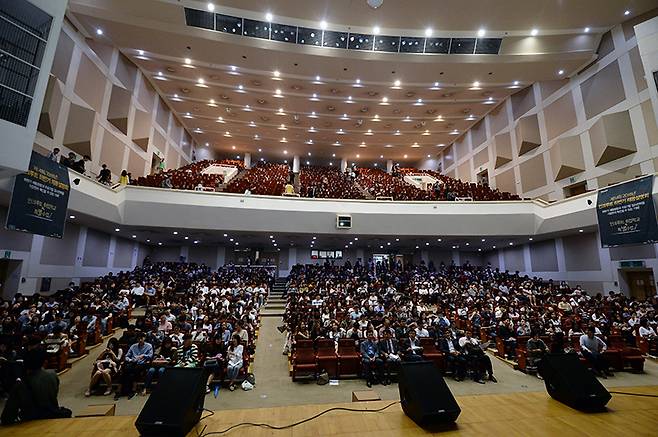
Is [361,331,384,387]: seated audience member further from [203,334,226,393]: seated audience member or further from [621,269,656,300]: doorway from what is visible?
[621,269,656,300]: doorway

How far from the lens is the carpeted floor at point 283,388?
17.3ft

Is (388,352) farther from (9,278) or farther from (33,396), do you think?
(9,278)

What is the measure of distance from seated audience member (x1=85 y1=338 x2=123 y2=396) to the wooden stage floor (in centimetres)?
335

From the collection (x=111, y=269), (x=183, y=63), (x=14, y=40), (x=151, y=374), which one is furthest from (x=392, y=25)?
(x=111, y=269)

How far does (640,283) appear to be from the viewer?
11.5 m

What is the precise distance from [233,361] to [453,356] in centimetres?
432

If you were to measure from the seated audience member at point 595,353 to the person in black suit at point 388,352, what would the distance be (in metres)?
3.85

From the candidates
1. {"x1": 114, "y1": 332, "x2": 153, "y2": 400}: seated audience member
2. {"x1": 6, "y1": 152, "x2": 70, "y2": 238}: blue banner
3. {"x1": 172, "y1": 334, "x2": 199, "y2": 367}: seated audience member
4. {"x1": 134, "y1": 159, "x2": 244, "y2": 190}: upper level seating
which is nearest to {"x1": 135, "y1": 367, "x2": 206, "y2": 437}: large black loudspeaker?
{"x1": 172, "y1": 334, "x2": 199, "y2": 367}: seated audience member

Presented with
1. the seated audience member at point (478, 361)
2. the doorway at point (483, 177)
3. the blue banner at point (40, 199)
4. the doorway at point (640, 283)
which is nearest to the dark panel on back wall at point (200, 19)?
the blue banner at point (40, 199)

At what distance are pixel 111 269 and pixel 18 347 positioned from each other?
344 inches

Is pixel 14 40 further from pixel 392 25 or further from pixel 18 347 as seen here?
pixel 392 25

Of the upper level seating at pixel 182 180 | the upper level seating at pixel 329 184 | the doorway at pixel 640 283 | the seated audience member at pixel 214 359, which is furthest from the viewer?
the upper level seating at pixel 329 184

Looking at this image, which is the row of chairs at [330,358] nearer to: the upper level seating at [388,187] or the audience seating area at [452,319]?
the audience seating area at [452,319]

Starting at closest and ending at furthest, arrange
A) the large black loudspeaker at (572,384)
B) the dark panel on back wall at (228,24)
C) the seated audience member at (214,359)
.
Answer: the large black loudspeaker at (572,384) < the seated audience member at (214,359) < the dark panel on back wall at (228,24)
